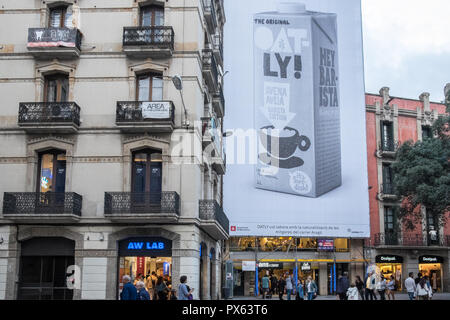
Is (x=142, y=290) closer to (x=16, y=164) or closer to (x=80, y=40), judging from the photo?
(x=16, y=164)

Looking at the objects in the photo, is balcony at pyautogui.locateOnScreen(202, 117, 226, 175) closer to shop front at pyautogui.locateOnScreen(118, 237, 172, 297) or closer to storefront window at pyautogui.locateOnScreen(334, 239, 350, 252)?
shop front at pyautogui.locateOnScreen(118, 237, 172, 297)

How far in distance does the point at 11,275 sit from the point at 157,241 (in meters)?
6.00

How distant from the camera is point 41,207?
22.0 meters

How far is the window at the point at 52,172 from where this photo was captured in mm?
22922

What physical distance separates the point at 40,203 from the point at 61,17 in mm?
8322

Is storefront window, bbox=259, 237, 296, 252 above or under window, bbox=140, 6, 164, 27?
under

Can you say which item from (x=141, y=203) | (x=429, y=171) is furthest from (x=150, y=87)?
(x=429, y=171)

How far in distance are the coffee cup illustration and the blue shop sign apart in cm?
1864

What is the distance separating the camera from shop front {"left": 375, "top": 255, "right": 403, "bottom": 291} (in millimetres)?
41737

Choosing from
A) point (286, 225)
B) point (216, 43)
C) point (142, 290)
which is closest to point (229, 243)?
point (286, 225)

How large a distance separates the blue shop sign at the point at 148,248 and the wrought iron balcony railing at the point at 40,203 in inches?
98.6

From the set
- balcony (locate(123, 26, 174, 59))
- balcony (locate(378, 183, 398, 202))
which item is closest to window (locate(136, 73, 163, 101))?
balcony (locate(123, 26, 174, 59))

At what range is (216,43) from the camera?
29.0 m
